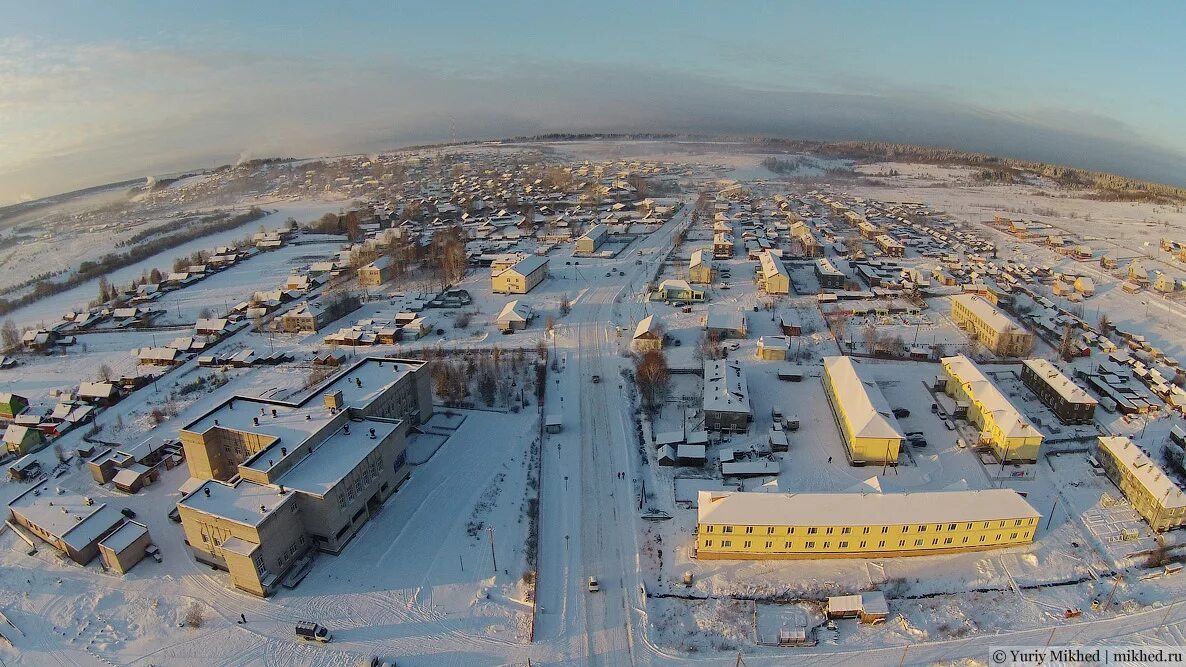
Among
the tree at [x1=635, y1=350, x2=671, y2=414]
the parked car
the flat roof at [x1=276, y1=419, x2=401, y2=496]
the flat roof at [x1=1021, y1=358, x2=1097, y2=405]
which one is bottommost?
the parked car

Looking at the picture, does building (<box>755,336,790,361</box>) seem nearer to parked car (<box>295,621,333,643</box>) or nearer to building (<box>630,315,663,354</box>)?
building (<box>630,315,663,354</box>)

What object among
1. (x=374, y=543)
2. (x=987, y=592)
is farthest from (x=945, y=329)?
(x=374, y=543)

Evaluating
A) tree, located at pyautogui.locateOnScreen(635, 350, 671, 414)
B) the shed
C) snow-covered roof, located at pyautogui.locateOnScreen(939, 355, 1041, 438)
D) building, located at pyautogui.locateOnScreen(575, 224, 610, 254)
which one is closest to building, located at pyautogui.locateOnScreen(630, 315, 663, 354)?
tree, located at pyautogui.locateOnScreen(635, 350, 671, 414)

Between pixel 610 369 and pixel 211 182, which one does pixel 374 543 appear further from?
pixel 211 182

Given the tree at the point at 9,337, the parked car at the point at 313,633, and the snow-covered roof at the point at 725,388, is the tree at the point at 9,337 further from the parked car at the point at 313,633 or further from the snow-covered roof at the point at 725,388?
the snow-covered roof at the point at 725,388

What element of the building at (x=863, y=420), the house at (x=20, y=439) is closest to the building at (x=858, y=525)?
the building at (x=863, y=420)
